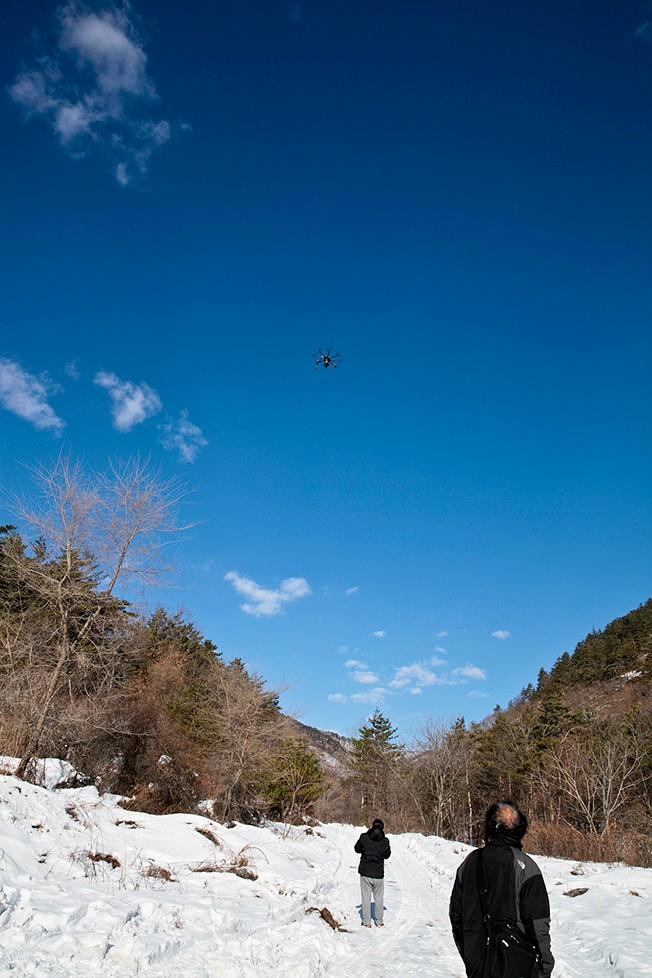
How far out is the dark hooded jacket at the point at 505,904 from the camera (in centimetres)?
357

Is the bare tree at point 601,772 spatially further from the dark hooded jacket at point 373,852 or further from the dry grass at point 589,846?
the dark hooded jacket at point 373,852

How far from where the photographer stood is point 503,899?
3.63 meters

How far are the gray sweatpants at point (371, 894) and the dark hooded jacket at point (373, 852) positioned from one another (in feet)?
0.33

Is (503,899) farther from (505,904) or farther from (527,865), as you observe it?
(527,865)

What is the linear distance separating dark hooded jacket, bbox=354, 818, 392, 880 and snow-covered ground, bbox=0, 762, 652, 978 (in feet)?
2.48

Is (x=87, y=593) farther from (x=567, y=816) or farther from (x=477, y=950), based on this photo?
(x=567, y=816)

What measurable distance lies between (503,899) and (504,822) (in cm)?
44

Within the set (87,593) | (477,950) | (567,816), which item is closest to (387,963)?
(477,950)

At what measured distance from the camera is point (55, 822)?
33.6 ft

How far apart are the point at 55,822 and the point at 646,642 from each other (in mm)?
96211

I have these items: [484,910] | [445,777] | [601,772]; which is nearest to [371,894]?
[484,910]

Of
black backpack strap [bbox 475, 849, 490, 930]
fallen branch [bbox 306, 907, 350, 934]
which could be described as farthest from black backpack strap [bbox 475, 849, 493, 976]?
fallen branch [bbox 306, 907, 350, 934]

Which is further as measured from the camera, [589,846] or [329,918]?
[589,846]

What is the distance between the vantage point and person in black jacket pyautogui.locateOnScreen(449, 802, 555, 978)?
3.58 meters
